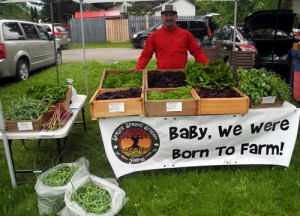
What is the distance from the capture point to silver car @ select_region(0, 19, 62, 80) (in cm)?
718

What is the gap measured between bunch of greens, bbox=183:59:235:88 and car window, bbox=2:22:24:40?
5995 millimetres

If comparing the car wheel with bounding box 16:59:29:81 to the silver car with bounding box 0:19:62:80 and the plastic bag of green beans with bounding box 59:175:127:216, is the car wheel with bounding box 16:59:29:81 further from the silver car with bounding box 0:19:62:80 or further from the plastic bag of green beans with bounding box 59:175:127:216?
the plastic bag of green beans with bounding box 59:175:127:216

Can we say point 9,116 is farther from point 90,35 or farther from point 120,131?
point 90,35

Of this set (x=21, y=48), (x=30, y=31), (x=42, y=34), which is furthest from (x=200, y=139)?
(x=42, y=34)

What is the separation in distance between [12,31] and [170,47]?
5369 millimetres

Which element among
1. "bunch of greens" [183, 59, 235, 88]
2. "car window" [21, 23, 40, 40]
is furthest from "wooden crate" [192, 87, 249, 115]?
"car window" [21, 23, 40, 40]

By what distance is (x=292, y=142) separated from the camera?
125 inches

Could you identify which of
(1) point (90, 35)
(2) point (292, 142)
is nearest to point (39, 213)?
(2) point (292, 142)

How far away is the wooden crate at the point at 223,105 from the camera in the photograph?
288 cm

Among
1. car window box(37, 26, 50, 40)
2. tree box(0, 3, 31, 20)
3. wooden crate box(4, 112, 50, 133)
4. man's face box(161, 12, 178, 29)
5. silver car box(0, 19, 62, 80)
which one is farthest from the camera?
tree box(0, 3, 31, 20)

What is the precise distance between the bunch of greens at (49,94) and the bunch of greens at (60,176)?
82 cm

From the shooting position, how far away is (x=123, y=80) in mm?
3527

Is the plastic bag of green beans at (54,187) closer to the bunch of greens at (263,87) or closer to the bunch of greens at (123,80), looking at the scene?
the bunch of greens at (123,80)

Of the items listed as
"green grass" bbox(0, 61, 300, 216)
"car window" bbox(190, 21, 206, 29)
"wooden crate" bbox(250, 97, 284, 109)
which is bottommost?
"green grass" bbox(0, 61, 300, 216)
